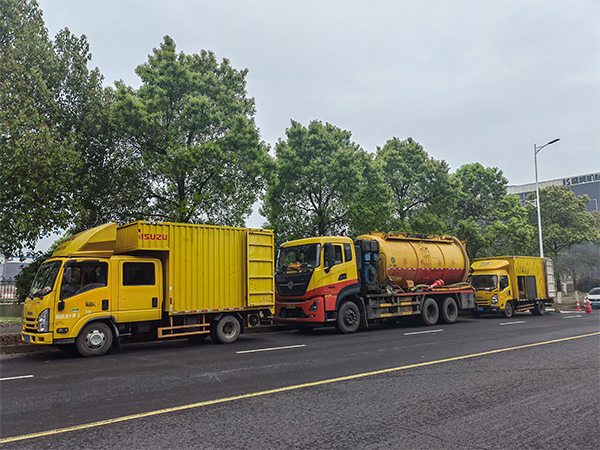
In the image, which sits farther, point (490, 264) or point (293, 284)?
point (490, 264)

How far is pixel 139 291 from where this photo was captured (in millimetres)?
11430

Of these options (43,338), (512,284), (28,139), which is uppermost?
(28,139)

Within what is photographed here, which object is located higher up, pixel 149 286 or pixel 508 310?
pixel 149 286

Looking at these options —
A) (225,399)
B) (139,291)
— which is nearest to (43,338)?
(139,291)

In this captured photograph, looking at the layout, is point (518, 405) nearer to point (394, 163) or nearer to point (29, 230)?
point (29, 230)

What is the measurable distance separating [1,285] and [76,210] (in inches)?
448

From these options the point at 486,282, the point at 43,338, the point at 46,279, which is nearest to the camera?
the point at 43,338

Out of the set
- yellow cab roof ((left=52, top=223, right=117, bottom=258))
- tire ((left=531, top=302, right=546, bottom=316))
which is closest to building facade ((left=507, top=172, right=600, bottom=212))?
tire ((left=531, top=302, right=546, bottom=316))

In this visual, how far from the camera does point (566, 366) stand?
8547mm

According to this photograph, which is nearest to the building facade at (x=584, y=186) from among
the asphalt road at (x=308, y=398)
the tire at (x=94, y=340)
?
the asphalt road at (x=308, y=398)

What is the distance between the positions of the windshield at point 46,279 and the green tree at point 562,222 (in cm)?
3578

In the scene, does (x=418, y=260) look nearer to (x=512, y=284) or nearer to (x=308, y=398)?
(x=512, y=284)

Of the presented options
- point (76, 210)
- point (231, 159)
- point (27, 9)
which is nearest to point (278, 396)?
point (76, 210)

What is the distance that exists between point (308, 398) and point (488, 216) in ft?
98.7
